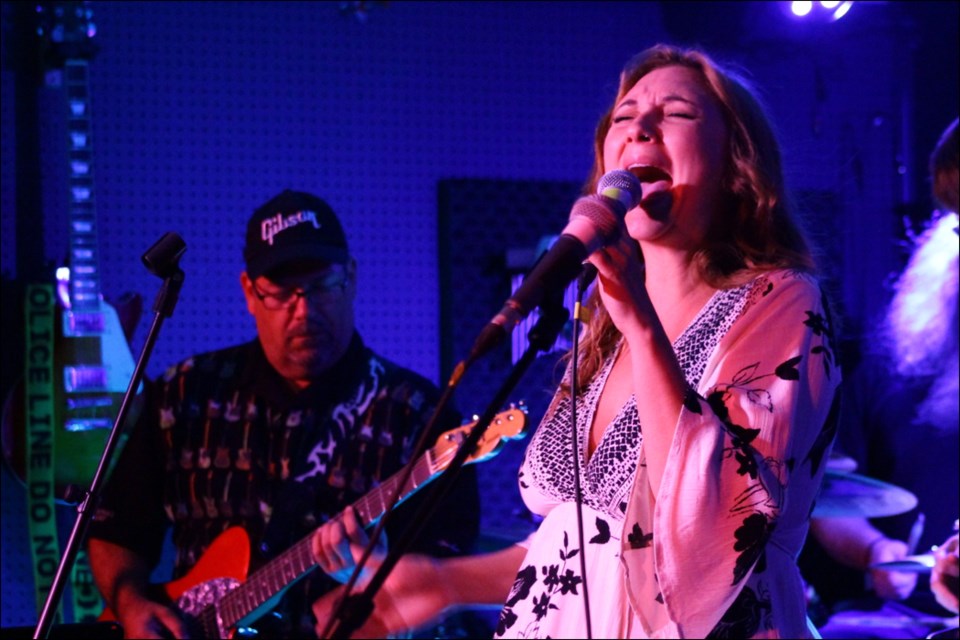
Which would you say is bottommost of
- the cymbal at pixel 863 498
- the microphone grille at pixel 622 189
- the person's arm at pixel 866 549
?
the person's arm at pixel 866 549

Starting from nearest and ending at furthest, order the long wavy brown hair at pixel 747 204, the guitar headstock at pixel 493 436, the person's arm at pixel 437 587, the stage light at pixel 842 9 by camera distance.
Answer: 1. the long wavy brown hair at pixel 747 204
2. the person's arm at pixel 437 587
3. the guitar headstock at pixel 493 436
4. the stage light at pixel 842 9

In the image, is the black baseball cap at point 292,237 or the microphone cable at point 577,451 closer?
the microphone cable at point 577,451

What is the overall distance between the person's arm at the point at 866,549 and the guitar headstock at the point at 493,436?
52.9 inches

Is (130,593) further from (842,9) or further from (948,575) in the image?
(842,9)

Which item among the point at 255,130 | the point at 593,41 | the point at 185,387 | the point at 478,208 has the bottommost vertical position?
the point at 185,387

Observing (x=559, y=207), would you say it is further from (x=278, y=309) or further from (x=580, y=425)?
(x=580, y=425)

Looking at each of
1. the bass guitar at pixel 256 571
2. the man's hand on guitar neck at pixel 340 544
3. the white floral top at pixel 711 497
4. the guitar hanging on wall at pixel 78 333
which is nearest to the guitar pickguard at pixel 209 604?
the bass guitar at pixel 256 571

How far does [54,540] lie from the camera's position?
3.80 m

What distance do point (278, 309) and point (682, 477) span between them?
2099 millimetres

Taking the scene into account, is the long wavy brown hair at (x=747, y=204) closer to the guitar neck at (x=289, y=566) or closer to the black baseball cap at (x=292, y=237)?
the guitar neck at (x=289, y=566)

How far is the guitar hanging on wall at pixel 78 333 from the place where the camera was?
3.76 meters

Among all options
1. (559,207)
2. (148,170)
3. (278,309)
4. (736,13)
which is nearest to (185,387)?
(278,309)

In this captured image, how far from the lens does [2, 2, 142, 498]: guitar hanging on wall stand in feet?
12.3

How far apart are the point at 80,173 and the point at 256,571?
157 cm
